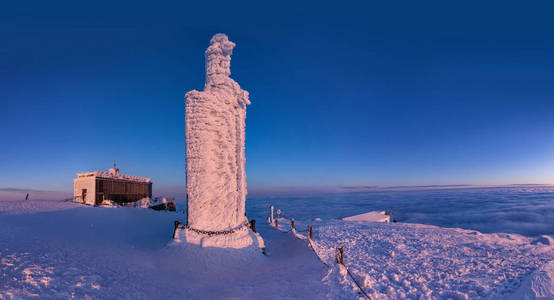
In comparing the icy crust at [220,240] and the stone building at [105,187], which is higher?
the stone building at [105,187]

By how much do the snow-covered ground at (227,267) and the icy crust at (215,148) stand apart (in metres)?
1.83

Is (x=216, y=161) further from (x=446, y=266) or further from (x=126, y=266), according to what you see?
(x=446, y=266)

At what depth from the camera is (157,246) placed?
11961mm

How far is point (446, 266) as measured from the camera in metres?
11.1

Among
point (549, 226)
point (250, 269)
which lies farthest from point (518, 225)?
point (250, 269)

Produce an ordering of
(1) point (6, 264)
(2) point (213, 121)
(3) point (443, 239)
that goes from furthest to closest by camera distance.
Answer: (3) point (443, 239) < (2) point (213, 121) < (1) point (6, 264)

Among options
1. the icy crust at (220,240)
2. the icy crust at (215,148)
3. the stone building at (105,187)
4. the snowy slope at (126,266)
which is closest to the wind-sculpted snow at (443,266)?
the snowy slope at (126,266)

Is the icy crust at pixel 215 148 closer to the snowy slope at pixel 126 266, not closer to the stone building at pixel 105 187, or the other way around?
the snowy slope at pixel 126 266

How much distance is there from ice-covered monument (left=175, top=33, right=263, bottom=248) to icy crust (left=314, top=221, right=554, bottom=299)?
5.43 metres

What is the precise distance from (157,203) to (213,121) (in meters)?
23.5

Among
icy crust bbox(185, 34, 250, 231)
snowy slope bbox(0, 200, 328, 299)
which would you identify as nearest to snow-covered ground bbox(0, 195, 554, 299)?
snowy slope bbox(0, 200, 328, 299)

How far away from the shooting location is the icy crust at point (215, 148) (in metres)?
12.6

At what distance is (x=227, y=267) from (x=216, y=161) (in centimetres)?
513

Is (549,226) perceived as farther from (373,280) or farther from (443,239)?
(373,280)
